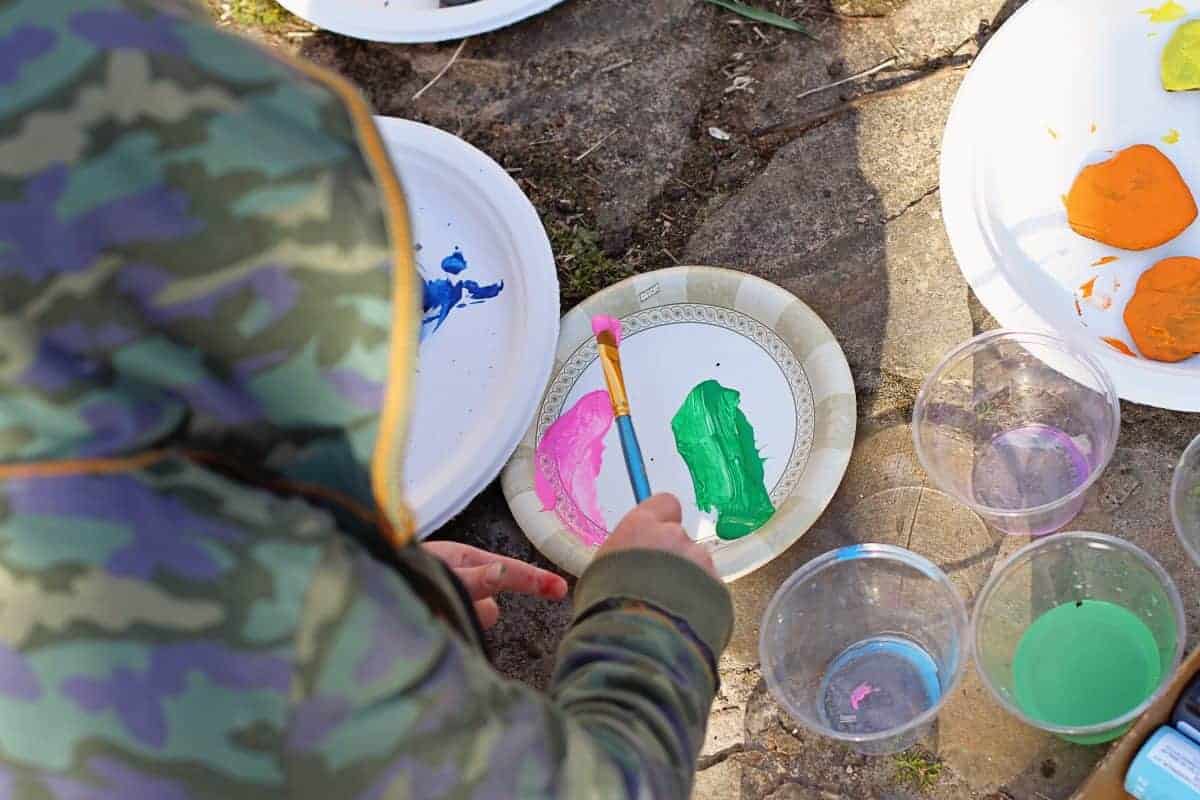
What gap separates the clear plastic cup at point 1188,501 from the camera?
4.57 ft

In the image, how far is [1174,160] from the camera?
1.48m

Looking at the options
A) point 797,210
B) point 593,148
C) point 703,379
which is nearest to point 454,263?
point 593,148

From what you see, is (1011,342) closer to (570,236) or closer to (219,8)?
(570,236)

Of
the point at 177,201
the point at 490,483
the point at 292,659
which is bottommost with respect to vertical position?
the point at 490,483

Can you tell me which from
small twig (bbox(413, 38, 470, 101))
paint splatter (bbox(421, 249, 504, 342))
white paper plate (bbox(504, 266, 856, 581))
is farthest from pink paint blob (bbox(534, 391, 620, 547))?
small twig (bbox(413, 38, 470, 101))

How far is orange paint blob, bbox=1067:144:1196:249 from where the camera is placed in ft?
4.74

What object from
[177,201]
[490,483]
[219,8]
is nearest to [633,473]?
[490,483]

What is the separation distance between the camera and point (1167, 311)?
55.6 inches

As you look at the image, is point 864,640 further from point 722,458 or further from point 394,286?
point 394,286

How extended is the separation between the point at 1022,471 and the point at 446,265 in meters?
0.85

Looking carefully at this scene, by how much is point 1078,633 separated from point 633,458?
587 millimetres

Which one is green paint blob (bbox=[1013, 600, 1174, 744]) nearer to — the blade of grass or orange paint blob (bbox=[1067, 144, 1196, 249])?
orange paint blob (bbox=[1067, 144, 1196, 249])

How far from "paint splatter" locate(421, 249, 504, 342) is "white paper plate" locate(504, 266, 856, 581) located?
0.14 m

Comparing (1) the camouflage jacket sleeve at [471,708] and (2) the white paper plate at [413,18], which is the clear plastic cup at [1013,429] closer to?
(1) the camouflage jacket sleeve at [471,708]
